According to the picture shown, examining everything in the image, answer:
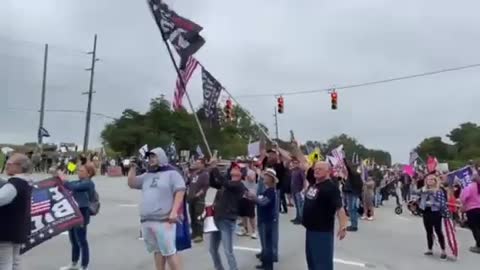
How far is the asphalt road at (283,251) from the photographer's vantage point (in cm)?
1050

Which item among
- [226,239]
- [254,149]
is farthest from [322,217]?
[254,149]

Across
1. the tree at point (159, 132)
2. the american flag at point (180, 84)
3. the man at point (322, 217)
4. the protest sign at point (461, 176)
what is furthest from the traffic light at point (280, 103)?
the tree at point (159, 132)

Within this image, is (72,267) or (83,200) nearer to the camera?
(83,200)

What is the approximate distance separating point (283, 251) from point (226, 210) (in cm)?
361

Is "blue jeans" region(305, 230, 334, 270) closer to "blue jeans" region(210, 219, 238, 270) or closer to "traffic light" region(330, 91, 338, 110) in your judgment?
"blue jeans" region(210, 219, 238, 270)

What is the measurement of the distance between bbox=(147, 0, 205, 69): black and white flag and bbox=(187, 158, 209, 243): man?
244 cm

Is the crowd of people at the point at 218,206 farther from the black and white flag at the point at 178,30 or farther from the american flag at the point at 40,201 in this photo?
the black and white flag at the point at 178,30

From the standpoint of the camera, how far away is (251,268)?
10102 millimetres

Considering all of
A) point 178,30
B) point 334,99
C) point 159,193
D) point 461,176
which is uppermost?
point 334,99

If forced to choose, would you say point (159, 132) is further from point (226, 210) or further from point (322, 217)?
point (322, 217)

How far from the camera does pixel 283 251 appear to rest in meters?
12.1

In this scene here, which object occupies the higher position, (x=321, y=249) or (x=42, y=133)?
(x=42, y=133)

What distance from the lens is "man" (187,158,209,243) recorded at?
12.7 meters

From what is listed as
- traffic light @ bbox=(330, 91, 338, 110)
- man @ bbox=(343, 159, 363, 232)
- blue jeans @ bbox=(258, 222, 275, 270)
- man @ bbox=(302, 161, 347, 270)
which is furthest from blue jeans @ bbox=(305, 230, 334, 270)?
traffic light @ bbox=(330, 91, 338, 110)
